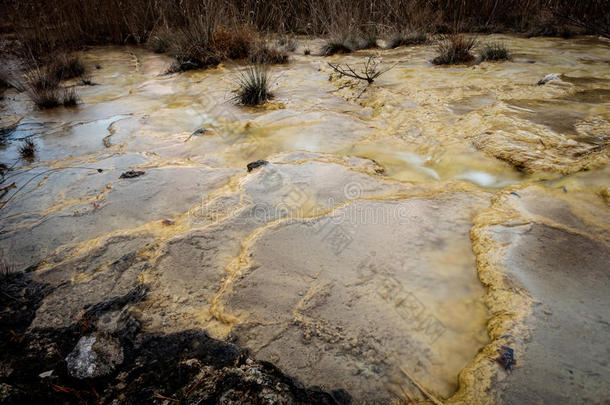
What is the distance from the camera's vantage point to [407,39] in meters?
6.10

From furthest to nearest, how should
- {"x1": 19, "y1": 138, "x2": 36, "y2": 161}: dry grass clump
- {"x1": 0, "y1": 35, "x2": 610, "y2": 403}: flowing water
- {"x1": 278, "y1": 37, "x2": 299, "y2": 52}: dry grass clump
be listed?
{"x1": 278, "y1": 37, "x2": 299, "y2": 52}: dry grass clump → {"x1": 19, "y1": 138, "x2": 36, "y2": 161}: dry grass clump → {"x1": 0, "y1": 35, "x2": 610, "y2": 403}: flowing water

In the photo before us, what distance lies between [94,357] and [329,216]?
1111mm

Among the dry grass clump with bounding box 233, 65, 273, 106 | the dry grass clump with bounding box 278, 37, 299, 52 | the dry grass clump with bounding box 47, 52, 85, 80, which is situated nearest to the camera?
the dry grass clump with bounding box 233, 65, 273, 106

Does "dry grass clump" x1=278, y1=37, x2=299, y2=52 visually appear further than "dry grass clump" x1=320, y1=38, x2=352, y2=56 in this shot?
Yes

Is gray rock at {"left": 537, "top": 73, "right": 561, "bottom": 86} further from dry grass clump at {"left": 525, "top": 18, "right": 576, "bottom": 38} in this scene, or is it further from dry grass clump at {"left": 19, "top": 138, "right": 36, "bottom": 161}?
dry grass clump at {"left": 19, "top": 138, "right": 36, "bottom": 161}

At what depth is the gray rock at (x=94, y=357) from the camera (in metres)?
0.98

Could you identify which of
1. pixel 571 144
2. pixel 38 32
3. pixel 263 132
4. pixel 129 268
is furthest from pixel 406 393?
pixel 38 32

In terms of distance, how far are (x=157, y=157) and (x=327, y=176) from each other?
53.1 inches

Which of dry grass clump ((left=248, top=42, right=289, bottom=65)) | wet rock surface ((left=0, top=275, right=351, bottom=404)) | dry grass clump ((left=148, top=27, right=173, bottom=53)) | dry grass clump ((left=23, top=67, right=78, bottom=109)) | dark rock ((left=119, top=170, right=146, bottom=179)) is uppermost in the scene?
dry grass clump ((left=148, top=27, right=173, bottom=53))

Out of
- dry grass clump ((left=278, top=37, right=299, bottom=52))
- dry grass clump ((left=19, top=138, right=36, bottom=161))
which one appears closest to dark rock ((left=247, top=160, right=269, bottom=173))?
dry grass clump ((left=19, top=138, right=36, bottom=161))

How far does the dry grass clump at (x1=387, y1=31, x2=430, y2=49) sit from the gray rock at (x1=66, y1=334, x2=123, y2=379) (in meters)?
6.58

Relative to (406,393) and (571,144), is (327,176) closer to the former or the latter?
(406,393)

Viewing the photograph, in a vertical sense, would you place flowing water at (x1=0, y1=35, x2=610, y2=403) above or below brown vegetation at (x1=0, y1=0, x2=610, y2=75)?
below

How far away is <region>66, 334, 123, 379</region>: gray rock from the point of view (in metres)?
0.98
